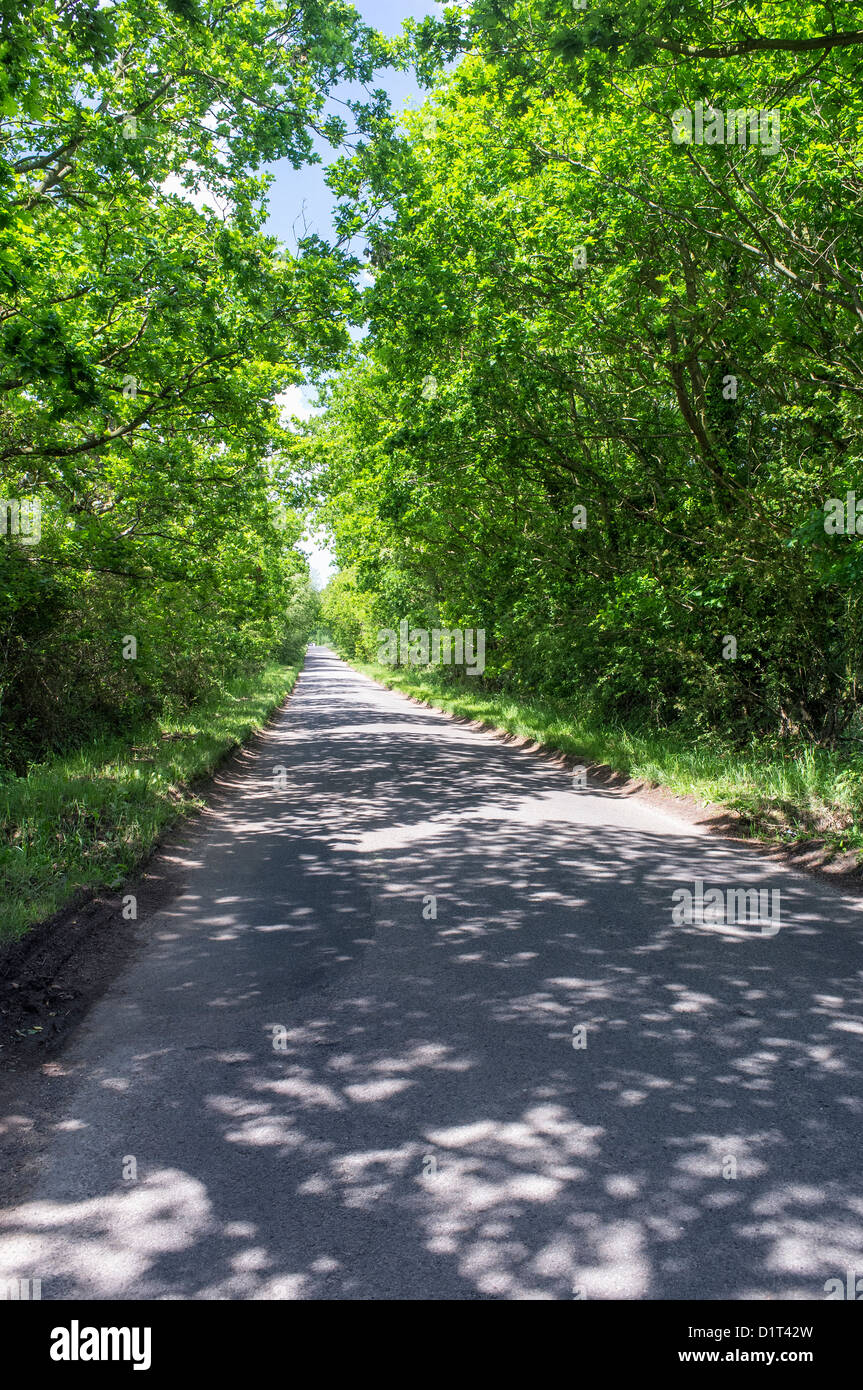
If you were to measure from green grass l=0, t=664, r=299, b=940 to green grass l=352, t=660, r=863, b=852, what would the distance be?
6095 millimetres

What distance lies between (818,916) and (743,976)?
5.06ft

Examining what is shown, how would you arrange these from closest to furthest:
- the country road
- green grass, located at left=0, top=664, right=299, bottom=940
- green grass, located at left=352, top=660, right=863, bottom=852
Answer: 1. the country road
2. green grass, located at left=0, top=664, right=299, bottom=940
3. green grass, located at left=352, top=660, right=863, bottom=852

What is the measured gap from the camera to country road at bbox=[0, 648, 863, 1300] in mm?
2826

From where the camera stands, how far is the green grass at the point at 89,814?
643 centimetres

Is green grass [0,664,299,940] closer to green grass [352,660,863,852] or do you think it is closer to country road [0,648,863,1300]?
country road [0,648,863,1300]

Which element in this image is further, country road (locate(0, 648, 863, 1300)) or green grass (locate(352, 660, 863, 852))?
green grass (locate(352, 660, 863, 852))

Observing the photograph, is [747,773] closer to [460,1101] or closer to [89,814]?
[89,814]

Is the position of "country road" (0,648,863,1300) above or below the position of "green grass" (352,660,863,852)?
below

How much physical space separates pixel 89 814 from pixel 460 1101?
5.70 metres

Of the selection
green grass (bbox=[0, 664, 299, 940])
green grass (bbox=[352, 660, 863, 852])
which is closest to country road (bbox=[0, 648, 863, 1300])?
green grass (bbox=[0, 664, 299, 940])

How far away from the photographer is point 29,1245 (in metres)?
2.91

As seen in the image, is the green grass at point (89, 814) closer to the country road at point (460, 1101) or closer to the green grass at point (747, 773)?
the country road at point (460, 1101)

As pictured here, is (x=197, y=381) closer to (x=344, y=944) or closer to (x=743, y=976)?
(x=344, y=944)

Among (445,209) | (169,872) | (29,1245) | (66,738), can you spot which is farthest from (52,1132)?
(445,209)
